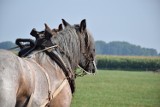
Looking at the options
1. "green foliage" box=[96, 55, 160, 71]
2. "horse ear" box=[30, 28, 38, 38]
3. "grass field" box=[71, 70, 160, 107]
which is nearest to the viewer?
"horse ear" box=[30, 28, 38, 38]

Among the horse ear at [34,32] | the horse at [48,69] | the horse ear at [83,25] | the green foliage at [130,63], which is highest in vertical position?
the horse ear at [83,25]

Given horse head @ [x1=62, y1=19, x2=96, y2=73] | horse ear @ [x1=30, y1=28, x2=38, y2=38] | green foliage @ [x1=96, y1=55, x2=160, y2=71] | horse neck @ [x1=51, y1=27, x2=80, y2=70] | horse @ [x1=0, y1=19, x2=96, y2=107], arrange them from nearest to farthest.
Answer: horse @ [x1=0, y1=19, x2=96, y2=107]
horse ear @ [x1=30, y1=28, x2=38, y2=38]
horse neck @ [x1=51, y1=27, x2=80, y2=70]
horse head @ [x1=62, y1=19, x2=96, y2=73]
green foliage @ [x1=96, y1=55, x2=160, y2=71]

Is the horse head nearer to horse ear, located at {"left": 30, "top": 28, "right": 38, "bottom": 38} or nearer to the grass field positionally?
horse ear, located at {"left": 30, "top": 28, "right": 38, "bottom": 38}

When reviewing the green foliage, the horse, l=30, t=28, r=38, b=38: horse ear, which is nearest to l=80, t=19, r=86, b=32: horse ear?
the horse

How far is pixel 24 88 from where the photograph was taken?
4.95 m

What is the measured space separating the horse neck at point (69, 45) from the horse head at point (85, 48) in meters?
0.23

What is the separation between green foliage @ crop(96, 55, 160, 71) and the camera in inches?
3054

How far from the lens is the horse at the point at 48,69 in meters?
4.67

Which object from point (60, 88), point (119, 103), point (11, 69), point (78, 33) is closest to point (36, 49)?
point (60, 88)

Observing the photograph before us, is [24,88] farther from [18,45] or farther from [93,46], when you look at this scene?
[93,46]

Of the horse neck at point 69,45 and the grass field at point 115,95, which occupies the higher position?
the horse neck at point 69,45

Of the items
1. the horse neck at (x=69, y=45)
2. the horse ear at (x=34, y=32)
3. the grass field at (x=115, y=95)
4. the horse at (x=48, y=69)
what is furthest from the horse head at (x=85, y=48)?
the grass field at (x=115, y=95)

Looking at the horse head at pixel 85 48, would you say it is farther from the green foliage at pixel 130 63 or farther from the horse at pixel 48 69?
the green foliage at pixel 130 63

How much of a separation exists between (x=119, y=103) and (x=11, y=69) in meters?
15.1
